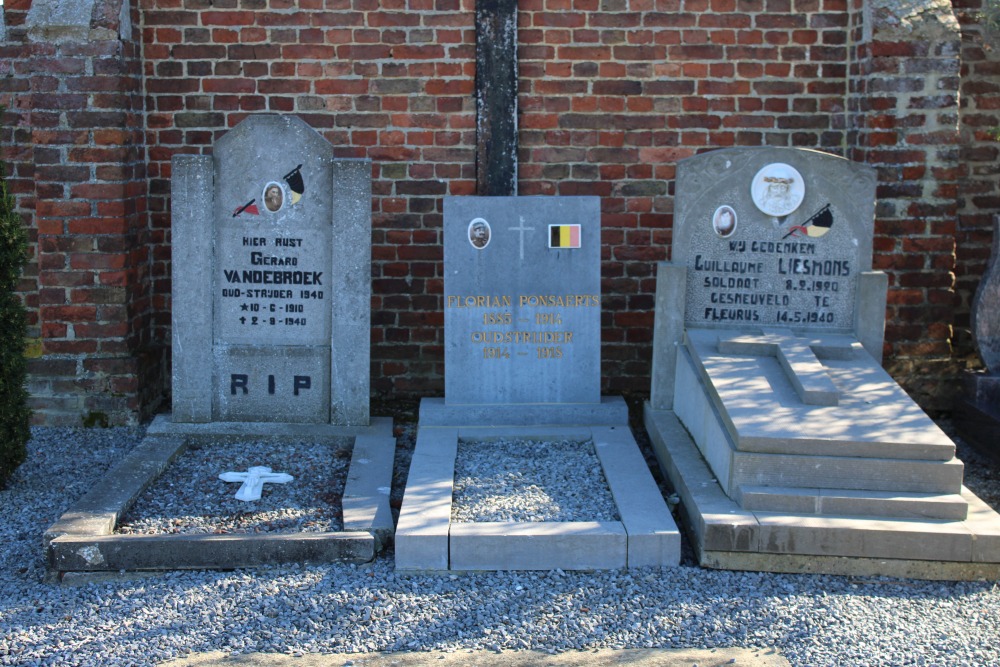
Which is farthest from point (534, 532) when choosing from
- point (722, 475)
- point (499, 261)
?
point (499, 261)

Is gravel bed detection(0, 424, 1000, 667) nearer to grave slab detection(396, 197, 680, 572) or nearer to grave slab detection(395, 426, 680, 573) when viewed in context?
grave slab detection(395, 426, 680, 573)

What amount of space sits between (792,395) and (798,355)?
414mm

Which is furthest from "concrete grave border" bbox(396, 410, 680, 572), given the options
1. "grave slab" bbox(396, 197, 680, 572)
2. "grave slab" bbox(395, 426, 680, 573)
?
"grave slab" bbox(396, 197, 680, 572)

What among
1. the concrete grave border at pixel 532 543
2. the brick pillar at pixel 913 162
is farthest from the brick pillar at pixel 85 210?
the brick pillar at pixel 913 162

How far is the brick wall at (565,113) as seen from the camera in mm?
7180

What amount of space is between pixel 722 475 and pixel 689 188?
6.25 ft

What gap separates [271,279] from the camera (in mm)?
6402

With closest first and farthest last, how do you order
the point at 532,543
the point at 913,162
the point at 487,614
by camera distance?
the point at 487,614
the point at 532,543
the point at 913,162

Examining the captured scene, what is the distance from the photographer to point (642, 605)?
441 cm

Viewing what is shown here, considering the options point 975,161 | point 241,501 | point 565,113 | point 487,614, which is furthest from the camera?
point 975,161

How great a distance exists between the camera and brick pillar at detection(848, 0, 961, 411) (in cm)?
694

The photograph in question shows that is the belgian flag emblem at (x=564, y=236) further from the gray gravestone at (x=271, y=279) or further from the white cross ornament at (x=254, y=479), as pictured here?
the white cross ornament at (x=254, y=479)

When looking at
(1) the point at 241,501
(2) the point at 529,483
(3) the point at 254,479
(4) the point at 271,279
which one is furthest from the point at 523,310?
(1) the point at 241,501

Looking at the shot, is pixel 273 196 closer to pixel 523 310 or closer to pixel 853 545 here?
pixel 523 310
